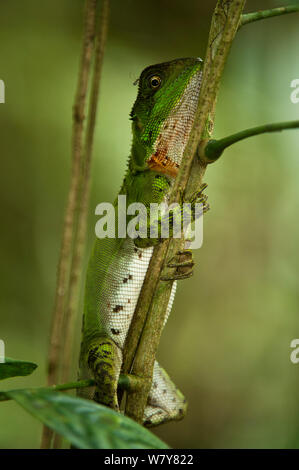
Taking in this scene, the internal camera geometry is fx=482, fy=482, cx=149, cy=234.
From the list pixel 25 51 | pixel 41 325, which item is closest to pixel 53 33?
pixel 25 51

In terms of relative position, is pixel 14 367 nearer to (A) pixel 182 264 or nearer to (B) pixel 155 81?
(A) pixel 182 264

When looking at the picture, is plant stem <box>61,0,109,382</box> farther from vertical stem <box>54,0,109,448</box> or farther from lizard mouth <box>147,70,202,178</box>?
lizard mouth <box>147,70,202,178</box>

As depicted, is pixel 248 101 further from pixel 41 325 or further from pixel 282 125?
pixel 282 125

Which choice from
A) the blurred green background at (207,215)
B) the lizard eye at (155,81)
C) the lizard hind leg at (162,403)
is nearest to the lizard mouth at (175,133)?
the lizard eye at (155,81)

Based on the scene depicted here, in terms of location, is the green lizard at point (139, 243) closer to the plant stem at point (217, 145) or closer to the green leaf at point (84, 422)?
the plant stem at point (217, 145)

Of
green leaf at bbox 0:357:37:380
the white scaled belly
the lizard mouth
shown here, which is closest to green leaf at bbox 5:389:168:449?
green leaf at bbox 0:357:37:380
